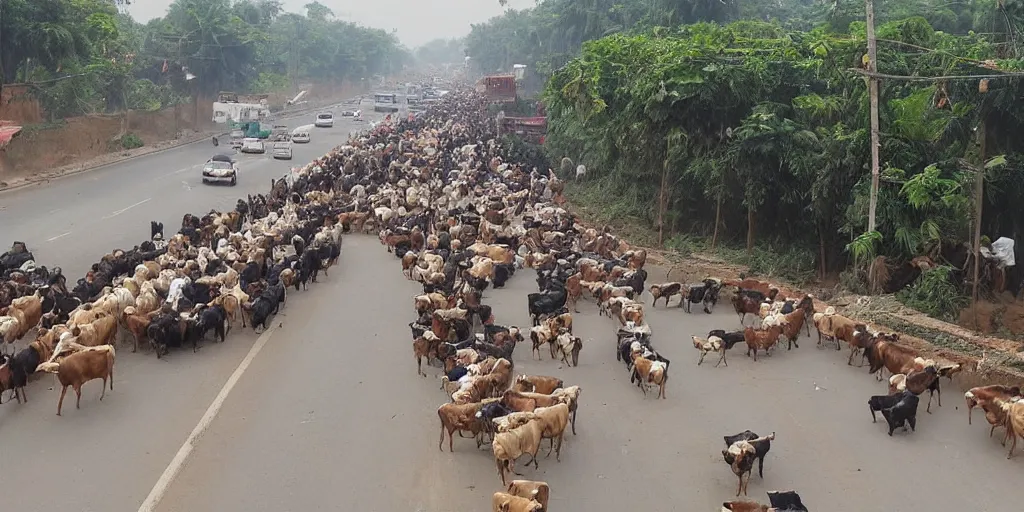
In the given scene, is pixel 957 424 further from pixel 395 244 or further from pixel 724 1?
pixel 724 1

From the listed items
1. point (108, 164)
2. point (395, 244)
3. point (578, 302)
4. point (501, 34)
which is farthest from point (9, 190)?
point (501, 34)

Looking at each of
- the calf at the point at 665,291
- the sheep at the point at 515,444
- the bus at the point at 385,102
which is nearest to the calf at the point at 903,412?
the sheep at the point at 515,444

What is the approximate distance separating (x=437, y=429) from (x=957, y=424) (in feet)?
21.1

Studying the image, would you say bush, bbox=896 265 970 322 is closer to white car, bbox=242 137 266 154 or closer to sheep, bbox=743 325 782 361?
sheep, bbox=743 325 782 361

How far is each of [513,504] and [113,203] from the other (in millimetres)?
23533

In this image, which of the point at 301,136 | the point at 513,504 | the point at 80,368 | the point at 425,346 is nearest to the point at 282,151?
the point at 301,136

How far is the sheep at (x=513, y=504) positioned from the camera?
7461mm

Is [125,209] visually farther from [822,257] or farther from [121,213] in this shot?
[822,257]

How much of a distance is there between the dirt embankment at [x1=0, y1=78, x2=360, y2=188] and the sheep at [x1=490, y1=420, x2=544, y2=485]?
26.7m

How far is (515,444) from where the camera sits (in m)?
8.82

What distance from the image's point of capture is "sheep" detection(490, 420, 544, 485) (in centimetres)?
871

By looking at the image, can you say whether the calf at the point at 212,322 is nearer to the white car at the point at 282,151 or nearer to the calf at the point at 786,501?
the calf at the point at 786,501

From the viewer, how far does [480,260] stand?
1848cm

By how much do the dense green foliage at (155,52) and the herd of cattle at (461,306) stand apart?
50.7ft
